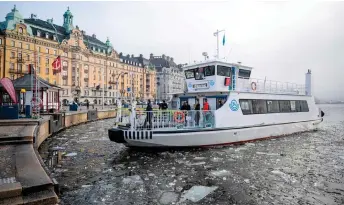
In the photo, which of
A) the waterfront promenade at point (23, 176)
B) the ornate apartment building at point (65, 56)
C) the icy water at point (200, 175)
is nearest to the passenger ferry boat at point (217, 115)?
the icy water at point (200, 175)

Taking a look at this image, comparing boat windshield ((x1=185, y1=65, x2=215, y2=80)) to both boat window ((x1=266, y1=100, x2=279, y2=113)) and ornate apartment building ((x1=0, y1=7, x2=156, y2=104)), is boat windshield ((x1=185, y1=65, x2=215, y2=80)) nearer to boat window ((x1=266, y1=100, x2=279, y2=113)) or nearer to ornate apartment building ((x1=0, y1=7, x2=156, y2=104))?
boat window ((x1=266, y1=100, x2=279, y2=113))

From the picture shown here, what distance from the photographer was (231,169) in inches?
371

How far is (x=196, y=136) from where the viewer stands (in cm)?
1244

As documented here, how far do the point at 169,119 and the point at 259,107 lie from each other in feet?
23.9

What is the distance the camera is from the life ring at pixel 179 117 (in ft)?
40.5

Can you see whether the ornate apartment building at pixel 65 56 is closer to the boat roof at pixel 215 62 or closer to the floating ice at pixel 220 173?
the boat roof at pixel 215 62

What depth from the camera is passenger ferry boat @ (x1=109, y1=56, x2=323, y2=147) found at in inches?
460

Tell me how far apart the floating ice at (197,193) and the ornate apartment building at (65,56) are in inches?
1676

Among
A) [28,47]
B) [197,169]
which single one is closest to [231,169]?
[197,169]

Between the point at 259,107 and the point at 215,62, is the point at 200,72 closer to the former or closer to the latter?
the point at 215,62

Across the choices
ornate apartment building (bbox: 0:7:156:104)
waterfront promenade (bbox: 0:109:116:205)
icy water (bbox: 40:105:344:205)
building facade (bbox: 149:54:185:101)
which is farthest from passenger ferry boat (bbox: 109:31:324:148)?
building facade (bbox: 149:54:185:101)

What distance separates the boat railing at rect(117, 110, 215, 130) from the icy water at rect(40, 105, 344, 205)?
1.42m

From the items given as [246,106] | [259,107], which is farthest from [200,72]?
[259,107]

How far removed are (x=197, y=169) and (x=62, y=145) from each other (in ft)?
28.9
